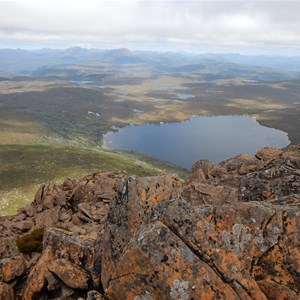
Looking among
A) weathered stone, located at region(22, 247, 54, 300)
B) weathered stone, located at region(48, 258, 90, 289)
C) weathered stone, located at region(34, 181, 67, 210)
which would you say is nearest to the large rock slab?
weathered stone, located at region(48, 258, 90, 289)

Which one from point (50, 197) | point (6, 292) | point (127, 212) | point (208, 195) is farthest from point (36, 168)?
point (127, 212)

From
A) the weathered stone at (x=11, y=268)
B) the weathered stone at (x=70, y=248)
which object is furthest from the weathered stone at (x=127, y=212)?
the weathered stone at (x=11, y=268)

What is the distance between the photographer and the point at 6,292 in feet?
51.7

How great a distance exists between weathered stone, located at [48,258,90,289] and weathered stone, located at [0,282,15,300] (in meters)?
2.23

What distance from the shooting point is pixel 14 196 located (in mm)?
69250

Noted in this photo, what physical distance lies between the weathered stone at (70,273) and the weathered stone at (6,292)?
2227 millimetres

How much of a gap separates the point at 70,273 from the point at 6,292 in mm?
3290

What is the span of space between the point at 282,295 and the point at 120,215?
828 centimetres

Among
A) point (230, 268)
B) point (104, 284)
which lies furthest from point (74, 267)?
point (230, 268)

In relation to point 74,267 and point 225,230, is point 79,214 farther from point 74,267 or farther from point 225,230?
point 225,230

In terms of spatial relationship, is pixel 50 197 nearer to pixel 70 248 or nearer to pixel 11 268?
pixel 70 248

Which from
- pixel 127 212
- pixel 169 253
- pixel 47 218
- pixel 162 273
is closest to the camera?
pixel 162 273

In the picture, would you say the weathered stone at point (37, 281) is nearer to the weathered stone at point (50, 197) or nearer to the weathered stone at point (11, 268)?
the weathered stone at point (11, 268)

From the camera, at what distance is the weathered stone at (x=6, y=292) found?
15575 millimetres
